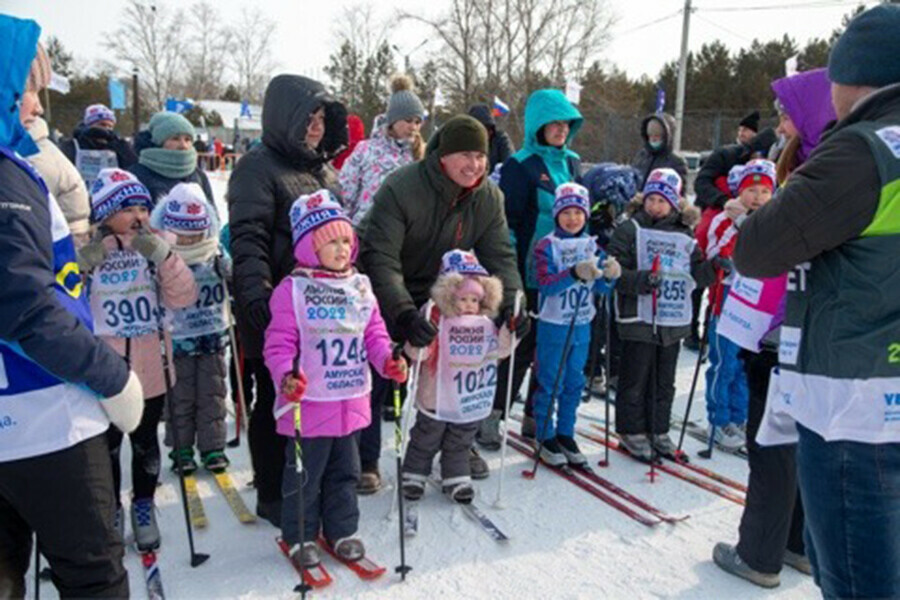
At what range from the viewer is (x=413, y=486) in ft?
12.6

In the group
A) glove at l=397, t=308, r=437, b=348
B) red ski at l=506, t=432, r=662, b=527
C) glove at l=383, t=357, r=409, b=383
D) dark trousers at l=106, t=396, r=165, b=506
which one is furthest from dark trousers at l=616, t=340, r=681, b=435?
dark trousers at l=106, t=396, r=165, b=506

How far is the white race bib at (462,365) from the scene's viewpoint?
3727mm

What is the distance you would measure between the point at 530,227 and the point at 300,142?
77.4 inches

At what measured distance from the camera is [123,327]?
3287mm

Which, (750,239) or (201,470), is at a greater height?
(750,239)

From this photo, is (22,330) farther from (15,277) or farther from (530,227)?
(530,227)

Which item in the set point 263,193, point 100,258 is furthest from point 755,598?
point 100,258

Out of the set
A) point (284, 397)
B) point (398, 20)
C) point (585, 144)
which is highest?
point (398, 20)

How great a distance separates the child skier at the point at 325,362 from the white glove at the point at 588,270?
141cm

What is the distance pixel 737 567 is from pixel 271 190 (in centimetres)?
286

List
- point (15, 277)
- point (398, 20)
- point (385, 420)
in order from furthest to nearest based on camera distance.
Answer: point (398, 20) < point (385, 420) < point (15, 277)

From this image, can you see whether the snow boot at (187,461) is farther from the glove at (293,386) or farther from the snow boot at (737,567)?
the snow boot at (737,567)

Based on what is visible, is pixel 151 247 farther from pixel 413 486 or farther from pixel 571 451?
pixel 571 451

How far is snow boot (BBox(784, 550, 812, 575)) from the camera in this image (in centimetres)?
324
